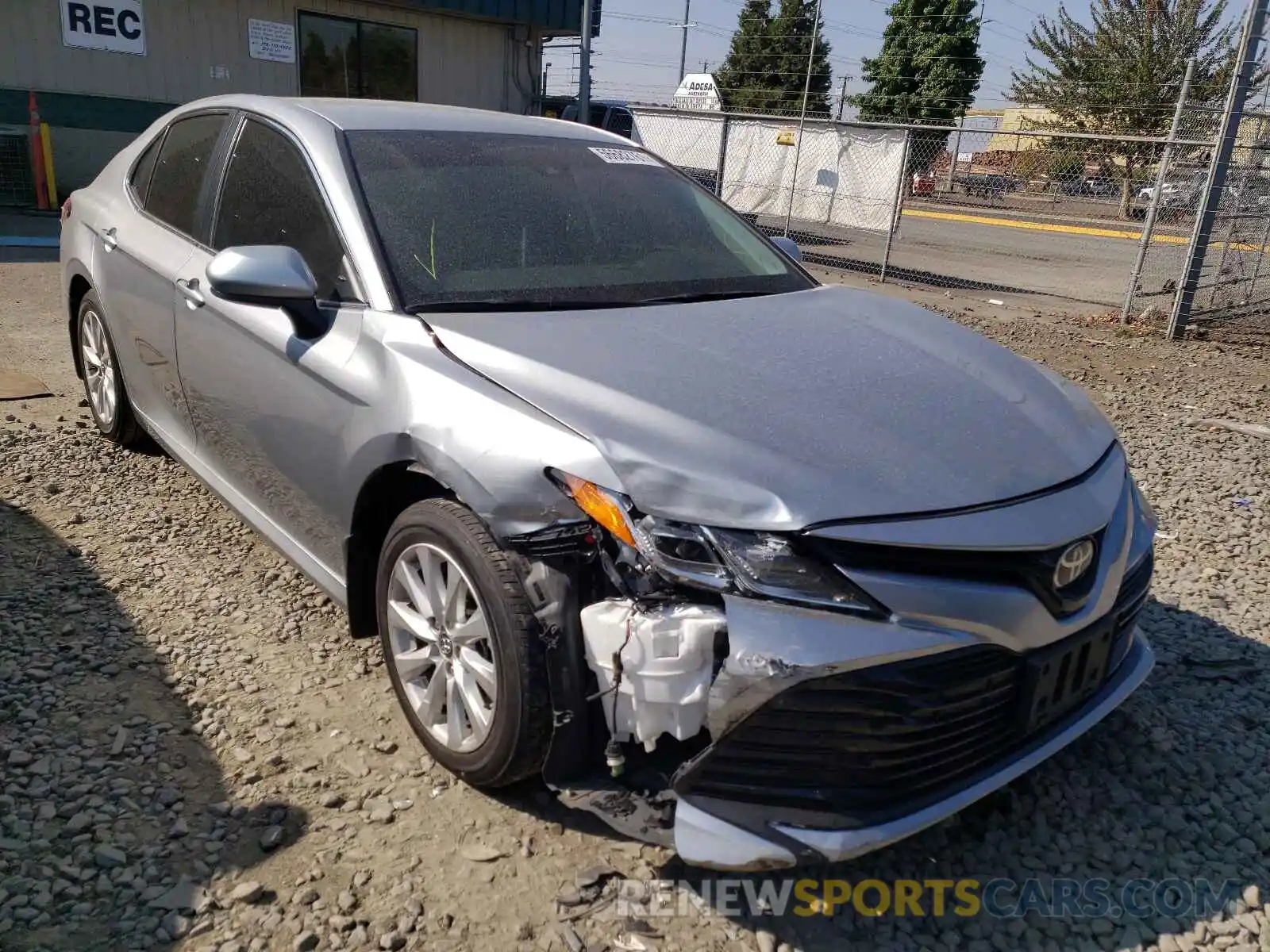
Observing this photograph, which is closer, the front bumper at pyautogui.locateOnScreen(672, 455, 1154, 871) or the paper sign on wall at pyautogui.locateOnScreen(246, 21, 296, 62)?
the front bumper at pyautogui.locateOnScreen(672, 455, 1154, 871)

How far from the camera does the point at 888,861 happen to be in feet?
7.86

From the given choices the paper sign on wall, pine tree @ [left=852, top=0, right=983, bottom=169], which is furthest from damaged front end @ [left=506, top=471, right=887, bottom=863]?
pine tree @ [left=852, top=0, right=983, bottom=169]

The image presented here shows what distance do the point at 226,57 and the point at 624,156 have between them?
45.5 feet

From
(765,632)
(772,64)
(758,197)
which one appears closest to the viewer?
(765,632)

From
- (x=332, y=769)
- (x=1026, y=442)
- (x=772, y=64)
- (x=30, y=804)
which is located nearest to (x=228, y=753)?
(x=332, y=769)

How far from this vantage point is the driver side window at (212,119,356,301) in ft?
9.45

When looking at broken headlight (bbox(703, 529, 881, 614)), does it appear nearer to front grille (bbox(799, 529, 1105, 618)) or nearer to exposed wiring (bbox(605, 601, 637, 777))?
front grille (bbox(799, 529, 1105, 618))

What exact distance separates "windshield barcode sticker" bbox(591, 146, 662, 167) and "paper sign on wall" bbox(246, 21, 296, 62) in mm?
13709

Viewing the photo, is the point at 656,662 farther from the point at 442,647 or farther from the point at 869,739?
the point at 442,647

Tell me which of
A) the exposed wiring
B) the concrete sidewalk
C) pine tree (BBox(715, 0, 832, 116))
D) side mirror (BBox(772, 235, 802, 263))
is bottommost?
the concrete sidewalk

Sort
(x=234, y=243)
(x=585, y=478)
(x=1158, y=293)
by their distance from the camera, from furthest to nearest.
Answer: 1. (x=1158, y=293)
2. (x=234, y=243)
3. (x=585, y=478)

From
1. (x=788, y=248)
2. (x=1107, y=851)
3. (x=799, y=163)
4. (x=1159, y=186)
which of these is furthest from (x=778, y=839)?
(x=799, y=163)

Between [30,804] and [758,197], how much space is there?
40.2 ft

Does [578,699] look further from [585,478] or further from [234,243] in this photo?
[234,243]
